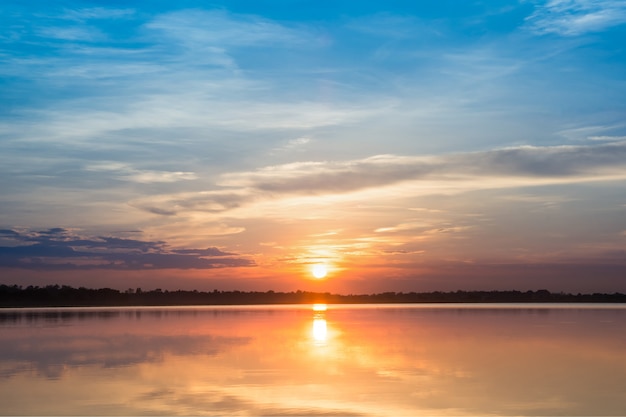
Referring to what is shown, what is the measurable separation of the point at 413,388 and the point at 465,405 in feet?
8.81

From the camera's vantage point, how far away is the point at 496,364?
85.3 feet

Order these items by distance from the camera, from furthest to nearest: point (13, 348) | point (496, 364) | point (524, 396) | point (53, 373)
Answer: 1. point (13, 348)
2. point (496, 364)
3. point (53, 373)
4. point (524, 396)

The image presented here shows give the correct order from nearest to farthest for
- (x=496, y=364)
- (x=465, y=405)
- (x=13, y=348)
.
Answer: (x=465, y=405), (x=496, y=364), (x=13, y=348)

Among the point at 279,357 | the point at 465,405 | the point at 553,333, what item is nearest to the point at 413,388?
the point at 465,405

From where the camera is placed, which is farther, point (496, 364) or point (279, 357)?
point (279, 357)

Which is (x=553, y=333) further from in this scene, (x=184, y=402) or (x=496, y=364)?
(x=184, y=402)

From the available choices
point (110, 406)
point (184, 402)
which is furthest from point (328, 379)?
point (110, 406)

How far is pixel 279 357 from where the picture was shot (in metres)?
29.2

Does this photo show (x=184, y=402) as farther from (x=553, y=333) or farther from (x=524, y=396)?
(x=553, y=333)

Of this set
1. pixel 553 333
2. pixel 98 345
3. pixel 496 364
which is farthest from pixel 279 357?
pixel 553 333

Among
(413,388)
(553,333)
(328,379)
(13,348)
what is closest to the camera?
(413,388)

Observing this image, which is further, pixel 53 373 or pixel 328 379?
pixel 53 373

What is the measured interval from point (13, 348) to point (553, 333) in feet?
94.6

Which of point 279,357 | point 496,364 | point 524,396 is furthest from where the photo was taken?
point 279,357
